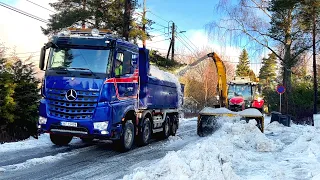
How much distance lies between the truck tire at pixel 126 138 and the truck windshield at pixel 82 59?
73.4 inches

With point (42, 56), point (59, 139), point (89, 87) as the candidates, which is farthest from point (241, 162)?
point (42, 56)

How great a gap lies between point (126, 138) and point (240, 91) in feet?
50.1

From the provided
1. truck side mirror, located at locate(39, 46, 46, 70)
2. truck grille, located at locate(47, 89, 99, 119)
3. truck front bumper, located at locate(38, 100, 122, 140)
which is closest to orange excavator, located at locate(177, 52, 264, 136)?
truck front bumper, located at locate(38, 100, 122, 140)

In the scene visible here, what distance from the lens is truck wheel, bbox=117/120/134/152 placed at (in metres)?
9.72

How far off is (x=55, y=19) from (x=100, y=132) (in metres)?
Answer: 18.4

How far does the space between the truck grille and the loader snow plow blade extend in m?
6.74

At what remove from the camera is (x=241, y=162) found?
7.84 m

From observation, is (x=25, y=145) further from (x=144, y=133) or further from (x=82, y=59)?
(x=144, y=133)

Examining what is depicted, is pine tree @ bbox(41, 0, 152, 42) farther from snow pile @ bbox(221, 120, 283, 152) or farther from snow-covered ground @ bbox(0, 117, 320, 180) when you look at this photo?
snow-covered ground @ bbox(0, 117, 320, 180)

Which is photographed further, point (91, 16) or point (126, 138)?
point (91, 16)

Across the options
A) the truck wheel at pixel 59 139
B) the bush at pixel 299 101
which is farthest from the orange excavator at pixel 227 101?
the truck wheel at pixel 59 139

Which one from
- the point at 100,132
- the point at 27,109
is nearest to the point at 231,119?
the point at 100,132

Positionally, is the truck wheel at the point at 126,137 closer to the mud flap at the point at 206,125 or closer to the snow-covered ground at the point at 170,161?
the snow-covered ground at the point at 170,161

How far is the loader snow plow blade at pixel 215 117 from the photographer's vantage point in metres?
14.0
